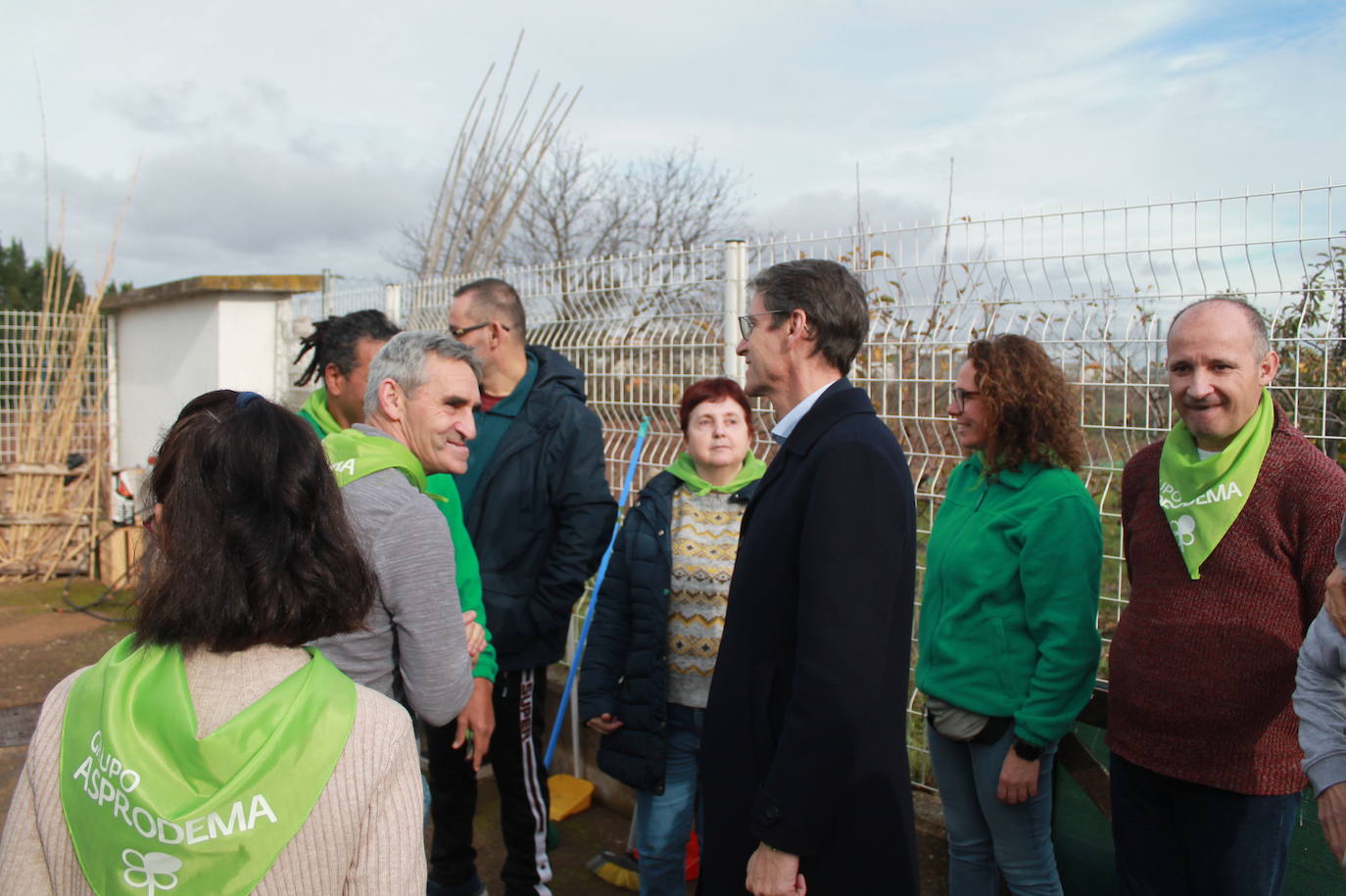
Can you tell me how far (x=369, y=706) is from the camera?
1.32 m

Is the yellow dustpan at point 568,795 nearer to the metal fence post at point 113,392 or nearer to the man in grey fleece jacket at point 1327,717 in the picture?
the man in grey fleece jacket at point 1327,717

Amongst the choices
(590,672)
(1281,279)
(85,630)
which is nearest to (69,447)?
(85,630)

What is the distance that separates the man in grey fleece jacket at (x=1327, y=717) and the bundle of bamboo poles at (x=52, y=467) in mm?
8849

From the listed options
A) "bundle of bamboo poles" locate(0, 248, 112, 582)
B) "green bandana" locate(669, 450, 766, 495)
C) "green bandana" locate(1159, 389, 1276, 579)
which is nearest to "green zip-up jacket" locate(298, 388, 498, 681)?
"green bandana" locate(669, 450, 766, 495)

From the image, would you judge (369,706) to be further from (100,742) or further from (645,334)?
(645,334)

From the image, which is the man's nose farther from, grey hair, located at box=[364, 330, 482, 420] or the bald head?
grey hair, located at box=[364, 330, 482, 420]

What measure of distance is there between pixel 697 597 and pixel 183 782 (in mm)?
1874

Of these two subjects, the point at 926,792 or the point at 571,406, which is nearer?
the point at 571,406

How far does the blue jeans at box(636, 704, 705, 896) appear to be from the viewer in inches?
115

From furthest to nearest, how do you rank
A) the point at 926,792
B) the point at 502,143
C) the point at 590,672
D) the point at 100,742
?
the point at 502,143, the point at 926,792, the point at 590,672, the point at 100,742

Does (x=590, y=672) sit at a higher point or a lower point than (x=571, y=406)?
lower

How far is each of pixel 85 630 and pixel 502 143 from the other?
4.67m

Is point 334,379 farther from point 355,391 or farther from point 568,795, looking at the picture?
point 568,795

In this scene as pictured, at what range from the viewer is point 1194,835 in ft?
7.34
